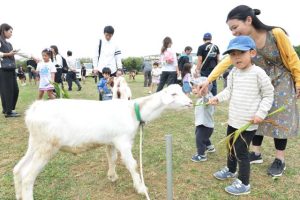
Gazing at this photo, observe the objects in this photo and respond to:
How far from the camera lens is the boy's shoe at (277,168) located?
3840mm

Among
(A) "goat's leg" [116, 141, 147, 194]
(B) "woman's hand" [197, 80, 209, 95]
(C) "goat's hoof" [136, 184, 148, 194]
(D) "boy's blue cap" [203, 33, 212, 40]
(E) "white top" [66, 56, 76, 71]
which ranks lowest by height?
(C) "goat's hoof" [136, 184, 148, 194]

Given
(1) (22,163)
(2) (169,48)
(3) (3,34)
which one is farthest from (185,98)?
(2) (169,48)

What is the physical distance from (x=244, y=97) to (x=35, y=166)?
7.81ft

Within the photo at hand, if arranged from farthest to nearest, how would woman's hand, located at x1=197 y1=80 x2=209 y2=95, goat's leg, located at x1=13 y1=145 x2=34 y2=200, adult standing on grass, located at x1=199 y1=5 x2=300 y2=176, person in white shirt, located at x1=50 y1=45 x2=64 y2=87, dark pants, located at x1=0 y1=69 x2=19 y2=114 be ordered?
person in white shirt, located at x1=50 y1=45 x2=64 y2=87 < dark pants, located at x1=0 y1=69 x2=19 y2=114 < woman's hand, located at x1=197 y1=80 x2=209 y2=95 < adult standing on grass, located at x1=199 y1=5 x2=300 y2=176 < goat's leg, located at x1=13 y1=145 x2=34 y2=200

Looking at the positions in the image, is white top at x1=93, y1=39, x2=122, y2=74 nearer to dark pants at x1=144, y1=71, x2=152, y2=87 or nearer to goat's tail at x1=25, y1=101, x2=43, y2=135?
goat's tail at x1=25, y1=101, x2=43, y2=135

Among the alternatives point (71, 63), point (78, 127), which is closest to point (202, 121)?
point (78, 127)

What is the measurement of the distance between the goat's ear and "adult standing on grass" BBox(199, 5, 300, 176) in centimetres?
62

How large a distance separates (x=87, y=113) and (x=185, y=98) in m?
1.16

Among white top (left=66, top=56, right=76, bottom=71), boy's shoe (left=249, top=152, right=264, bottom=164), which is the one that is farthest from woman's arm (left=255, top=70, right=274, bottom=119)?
white top (left=66, top=56, right=76, bottom=71)

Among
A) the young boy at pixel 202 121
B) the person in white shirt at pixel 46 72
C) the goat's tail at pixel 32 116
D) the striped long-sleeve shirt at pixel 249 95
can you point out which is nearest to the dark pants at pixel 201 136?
the young boy at pixel 202 121

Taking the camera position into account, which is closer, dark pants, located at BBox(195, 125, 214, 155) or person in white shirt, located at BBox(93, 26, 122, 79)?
dark pants, located at BBox(195, 125, 214, 155)

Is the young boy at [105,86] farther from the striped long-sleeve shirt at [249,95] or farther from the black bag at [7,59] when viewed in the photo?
the striped long-sleeve shirt at [249,95]

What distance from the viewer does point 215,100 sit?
3.55 meters

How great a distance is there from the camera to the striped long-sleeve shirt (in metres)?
3.07
